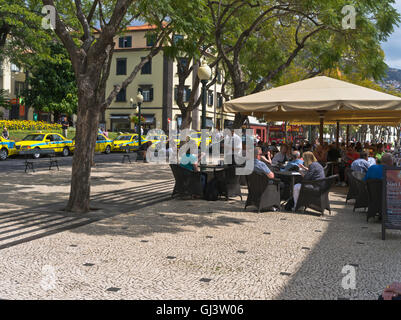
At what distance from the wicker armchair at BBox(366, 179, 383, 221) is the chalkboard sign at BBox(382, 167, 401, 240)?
0.90 metres

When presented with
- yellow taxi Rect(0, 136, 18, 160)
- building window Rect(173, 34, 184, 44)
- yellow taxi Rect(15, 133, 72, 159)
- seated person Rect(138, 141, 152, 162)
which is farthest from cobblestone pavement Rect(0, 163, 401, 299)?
Result: yellow taxi Rect(15, 133, 72, 159)

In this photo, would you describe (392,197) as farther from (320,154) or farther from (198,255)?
(320,154)

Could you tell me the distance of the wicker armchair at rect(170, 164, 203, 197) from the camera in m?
10.9

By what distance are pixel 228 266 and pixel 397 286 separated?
9.27 ft

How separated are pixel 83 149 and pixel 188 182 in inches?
115

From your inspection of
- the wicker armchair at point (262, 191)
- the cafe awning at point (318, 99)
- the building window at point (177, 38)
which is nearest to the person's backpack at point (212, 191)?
the wicker armchair at point (262, 191)

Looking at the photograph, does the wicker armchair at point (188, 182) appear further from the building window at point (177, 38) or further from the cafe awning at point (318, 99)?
the building window at point (177, 38)

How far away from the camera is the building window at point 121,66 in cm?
5519

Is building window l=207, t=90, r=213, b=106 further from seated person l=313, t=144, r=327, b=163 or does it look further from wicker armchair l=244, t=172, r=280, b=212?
wicker armchair l=244, t=172, r=280, b=212

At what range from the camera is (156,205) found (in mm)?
10234

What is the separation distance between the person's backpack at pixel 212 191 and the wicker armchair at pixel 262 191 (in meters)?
1.47
